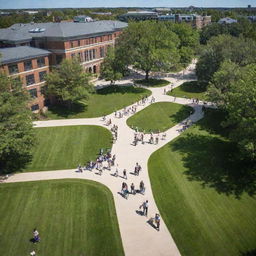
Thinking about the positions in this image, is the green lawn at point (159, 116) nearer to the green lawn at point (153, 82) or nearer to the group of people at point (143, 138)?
the group of people at point (143, 138)

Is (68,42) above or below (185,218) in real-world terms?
above

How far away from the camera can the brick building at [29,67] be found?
159 ft

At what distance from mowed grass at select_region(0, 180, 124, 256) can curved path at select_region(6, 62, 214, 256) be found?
941 mm

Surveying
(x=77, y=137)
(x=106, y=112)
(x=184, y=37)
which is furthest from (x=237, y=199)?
(x=184, y=37)

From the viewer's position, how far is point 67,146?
41.0 m

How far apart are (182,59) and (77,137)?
50587 millimetres

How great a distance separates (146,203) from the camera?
88.3 feet

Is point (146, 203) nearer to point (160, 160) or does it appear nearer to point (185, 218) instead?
point (185, 218)

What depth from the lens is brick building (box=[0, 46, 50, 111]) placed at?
4834 centimetres

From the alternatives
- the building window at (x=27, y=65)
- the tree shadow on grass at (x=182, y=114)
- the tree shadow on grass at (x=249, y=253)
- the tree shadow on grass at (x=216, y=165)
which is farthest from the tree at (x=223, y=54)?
the tree shadow on grass at (x=249, y=253)

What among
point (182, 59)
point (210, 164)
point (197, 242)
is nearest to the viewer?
point (197, 242)

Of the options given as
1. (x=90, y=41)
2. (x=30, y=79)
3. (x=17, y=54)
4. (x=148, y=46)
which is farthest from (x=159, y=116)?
(x=90, y=41)

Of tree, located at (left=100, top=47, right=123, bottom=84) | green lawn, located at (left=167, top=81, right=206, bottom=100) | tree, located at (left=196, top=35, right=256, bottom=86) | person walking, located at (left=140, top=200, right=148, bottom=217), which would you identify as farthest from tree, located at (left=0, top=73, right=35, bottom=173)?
tree, located at (left=196, top=35, right=256, bottom=86)

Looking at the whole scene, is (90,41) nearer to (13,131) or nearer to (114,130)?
(114,130)
